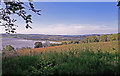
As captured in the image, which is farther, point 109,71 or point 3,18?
point 109,71

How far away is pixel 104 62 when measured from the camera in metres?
3.99

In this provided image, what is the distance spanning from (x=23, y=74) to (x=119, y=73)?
315 centimetres

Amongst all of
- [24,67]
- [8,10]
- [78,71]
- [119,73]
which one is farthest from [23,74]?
[119,73]

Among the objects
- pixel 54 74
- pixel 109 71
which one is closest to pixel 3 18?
pixel 54 74

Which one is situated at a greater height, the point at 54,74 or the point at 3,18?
the point at 3,18

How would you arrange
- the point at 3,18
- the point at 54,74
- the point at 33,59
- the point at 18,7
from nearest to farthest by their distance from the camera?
the point at 18,7 < the point at 3,18 < the point at 54,74 < the point at 33,59

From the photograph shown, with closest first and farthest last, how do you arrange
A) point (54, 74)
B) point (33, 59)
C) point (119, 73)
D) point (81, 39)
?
point (119, 73) < point (54, 74) < point (33, 59) < point (81, 39)

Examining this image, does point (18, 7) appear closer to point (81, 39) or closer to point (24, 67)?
point (24, 67)

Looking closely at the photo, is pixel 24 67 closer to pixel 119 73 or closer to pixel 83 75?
pixel 83 75

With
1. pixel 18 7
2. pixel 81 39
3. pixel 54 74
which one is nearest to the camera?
pixel 18 7

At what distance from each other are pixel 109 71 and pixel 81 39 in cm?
1157

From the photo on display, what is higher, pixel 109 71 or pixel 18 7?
pixel 18 7

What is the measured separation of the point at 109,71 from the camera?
137 inches

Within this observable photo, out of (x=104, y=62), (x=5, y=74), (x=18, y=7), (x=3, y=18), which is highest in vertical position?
(x=18, y=7)
